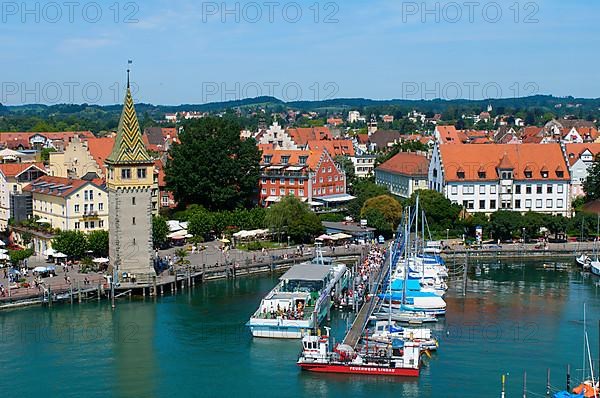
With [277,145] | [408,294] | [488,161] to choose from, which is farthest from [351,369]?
[277,145]

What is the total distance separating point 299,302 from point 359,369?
7.44 metres

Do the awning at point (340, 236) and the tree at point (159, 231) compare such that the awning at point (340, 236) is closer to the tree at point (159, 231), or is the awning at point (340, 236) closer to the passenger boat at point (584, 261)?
the tree at point (159, 231)

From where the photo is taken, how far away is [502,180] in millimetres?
62875

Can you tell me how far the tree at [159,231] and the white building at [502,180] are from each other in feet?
65.3

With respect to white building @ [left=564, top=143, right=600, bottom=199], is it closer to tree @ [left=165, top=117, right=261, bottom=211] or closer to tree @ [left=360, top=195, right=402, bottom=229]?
tree @ [left=360, top=195, right=402, bottom=229]

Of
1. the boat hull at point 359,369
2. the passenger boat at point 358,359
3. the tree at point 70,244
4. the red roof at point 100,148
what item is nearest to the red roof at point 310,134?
the red roof at point 100,148

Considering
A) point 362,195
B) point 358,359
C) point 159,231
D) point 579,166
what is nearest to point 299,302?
point 358,359

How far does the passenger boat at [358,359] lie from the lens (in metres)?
31.6

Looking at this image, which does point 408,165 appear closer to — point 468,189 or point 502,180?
point 468,189

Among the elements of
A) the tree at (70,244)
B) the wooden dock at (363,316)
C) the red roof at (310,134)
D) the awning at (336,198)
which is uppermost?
the red roof at (310,134)

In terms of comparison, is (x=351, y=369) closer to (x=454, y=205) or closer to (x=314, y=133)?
(x=454, y=205)

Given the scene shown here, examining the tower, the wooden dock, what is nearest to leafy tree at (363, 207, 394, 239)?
the wooden dock

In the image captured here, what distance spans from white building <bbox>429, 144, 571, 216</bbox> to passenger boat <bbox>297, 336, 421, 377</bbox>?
31.5 meters

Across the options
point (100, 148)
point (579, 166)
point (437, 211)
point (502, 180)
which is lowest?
point (437, 211)
